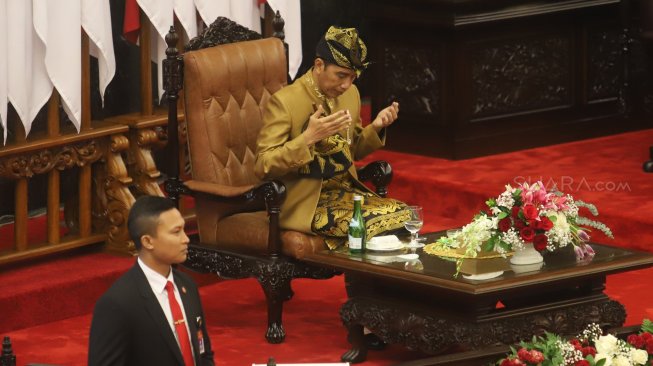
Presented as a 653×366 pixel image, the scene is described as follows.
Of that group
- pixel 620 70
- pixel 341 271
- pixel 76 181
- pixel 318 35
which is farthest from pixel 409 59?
pixel 341 271

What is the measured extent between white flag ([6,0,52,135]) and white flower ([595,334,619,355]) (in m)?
3.25

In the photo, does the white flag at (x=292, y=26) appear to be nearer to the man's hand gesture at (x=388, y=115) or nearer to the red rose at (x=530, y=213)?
the man's hand gesture at (x=388, y=115)

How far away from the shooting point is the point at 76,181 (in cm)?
850

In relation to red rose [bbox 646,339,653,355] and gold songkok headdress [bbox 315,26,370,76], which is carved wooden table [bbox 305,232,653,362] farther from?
gold songkok headdress [bbox 315,26,370,76]

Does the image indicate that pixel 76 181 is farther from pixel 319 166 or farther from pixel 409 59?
pixel 409 59

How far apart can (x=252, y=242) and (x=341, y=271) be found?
554 mm

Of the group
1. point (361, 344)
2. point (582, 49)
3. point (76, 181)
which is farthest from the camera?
point (582, 49)

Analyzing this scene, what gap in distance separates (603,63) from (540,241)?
4.03m

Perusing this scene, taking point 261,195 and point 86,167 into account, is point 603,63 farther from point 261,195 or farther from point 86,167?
point 261,195

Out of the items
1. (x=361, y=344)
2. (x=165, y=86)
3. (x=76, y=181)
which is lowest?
(x=361, y=344)

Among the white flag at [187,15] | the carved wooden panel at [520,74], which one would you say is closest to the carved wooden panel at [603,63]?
the carved wooden panel at [520,74]

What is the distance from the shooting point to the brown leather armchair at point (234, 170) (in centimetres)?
727
